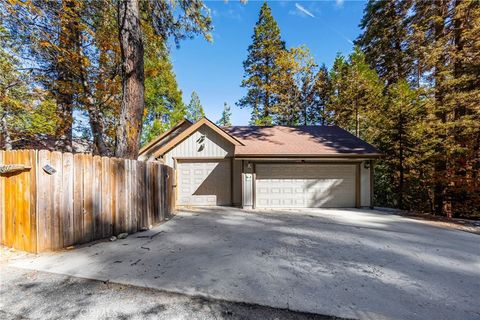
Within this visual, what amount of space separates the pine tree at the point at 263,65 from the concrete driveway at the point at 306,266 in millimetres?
14572

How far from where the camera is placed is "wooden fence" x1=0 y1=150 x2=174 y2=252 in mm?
3551

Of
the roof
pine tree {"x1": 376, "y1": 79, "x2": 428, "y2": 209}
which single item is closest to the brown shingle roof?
pine tree {"x1": 376, "y1": 79, "x2": 428, "y2": 209}

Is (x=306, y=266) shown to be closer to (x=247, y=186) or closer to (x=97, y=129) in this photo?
(x=247, y=186)

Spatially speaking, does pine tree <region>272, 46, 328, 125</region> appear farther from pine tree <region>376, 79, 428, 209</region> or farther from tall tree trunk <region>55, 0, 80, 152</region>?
tall tree trunk <region>55, 0, 80, 152</region>

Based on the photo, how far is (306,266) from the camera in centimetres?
338

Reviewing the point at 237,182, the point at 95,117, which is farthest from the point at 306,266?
the point at 95,117

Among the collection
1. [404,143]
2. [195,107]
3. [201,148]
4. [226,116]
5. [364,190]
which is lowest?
[364,190]

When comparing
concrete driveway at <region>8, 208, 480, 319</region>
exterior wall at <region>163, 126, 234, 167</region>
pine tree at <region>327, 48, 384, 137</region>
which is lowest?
concrete driveway at <region>8, 208, 480, 319</region>

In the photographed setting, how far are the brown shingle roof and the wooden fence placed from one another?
4983 mm

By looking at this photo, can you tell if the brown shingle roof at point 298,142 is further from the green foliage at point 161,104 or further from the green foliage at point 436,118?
the green foliage at point 161,104

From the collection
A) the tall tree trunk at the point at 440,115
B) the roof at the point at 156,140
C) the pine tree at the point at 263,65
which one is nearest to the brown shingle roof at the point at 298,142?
the roof at the point at 156,140

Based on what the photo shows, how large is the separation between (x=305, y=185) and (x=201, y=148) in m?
5.02

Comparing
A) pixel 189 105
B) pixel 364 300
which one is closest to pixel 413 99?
pixel 364 300

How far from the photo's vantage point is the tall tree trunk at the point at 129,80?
600 centimetres
